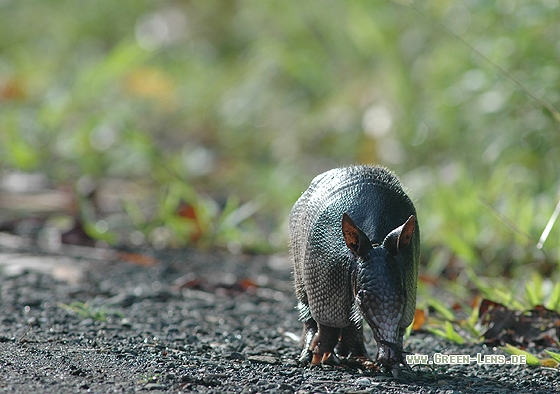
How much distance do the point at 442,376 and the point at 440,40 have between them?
5291mm

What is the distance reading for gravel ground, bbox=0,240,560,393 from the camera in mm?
2789

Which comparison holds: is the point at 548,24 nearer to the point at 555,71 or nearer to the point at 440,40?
the point at 555,71

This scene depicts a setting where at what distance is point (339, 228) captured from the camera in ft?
10.1

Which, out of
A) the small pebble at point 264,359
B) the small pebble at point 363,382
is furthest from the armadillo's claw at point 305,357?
the small pebble at point 363,382

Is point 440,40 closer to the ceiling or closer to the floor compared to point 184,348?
closer to the ceiling

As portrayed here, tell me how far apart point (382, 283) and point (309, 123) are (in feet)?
20.5

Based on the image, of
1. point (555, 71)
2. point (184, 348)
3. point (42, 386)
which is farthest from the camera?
point (555, 71)

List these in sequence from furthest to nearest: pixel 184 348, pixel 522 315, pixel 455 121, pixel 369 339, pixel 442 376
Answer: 1. pixel 455 121
2. pixel 369 339
3. pixel 522 315
4. pixel 184 348
5. pixel 442 376

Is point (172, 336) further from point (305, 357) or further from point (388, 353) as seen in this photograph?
point (388, 353)

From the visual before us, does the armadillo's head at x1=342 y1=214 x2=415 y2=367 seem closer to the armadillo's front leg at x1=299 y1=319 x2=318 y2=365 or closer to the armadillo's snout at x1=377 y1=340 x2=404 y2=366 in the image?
the armadillo's snout at x1=377 y1=340 x2=404 y2=366

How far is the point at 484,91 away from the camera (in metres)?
6.14

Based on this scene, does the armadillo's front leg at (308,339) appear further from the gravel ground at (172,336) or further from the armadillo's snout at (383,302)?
the armadillo's snout at (383,302)

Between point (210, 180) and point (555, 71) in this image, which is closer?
point (555, 71)

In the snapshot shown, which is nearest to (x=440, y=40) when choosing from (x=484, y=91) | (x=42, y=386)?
(x=484, y=91)
